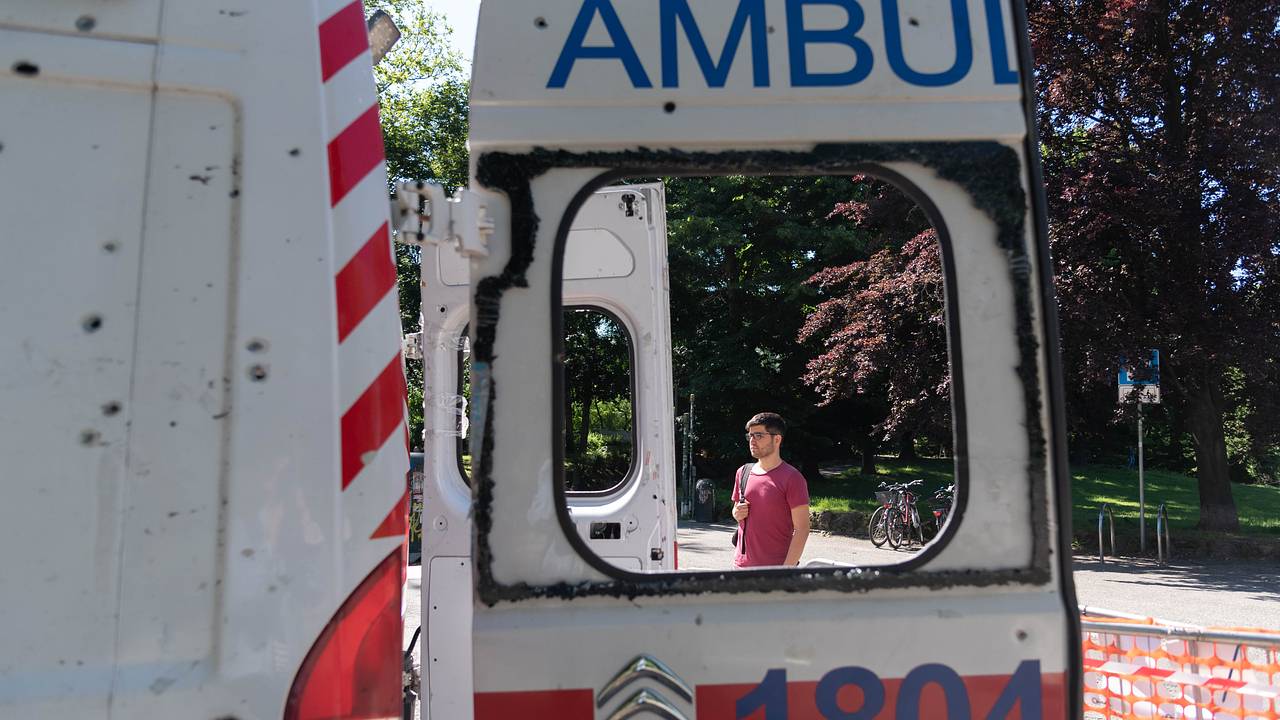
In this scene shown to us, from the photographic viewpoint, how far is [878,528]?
14.5 meters

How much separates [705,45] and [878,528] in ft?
44.8

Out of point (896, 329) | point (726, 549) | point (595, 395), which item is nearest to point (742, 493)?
point (726, 549)

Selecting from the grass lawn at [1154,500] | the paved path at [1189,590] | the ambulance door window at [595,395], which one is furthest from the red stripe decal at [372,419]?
the grass lawn at [1154,500]

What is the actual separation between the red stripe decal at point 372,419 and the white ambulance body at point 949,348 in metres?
0.15

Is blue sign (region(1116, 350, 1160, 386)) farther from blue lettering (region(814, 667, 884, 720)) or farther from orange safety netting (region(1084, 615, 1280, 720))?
blue lettering (region(814, 667, 884, 720))

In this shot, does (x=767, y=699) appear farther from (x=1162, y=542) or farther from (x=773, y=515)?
(x=1162, y=542)

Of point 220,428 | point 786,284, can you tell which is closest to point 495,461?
point 220,428

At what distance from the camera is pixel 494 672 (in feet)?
5.24

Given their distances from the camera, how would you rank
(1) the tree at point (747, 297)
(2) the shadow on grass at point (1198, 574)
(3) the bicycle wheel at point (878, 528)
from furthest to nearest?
(1) the tree at point (747, 297) < (3) the bicycle wheel at point (878, 528) < (2) the shadow on grass at point (1198, 574)

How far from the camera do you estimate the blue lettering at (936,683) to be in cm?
163

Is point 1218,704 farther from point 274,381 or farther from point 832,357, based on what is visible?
point 832,357

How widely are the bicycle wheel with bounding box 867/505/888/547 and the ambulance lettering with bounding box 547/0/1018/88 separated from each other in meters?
13.3

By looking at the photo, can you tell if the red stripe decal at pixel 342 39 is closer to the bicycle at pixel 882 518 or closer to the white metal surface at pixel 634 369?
the white metal surface at pixel 634 369

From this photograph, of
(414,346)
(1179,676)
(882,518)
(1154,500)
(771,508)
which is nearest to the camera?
(1179,676)
